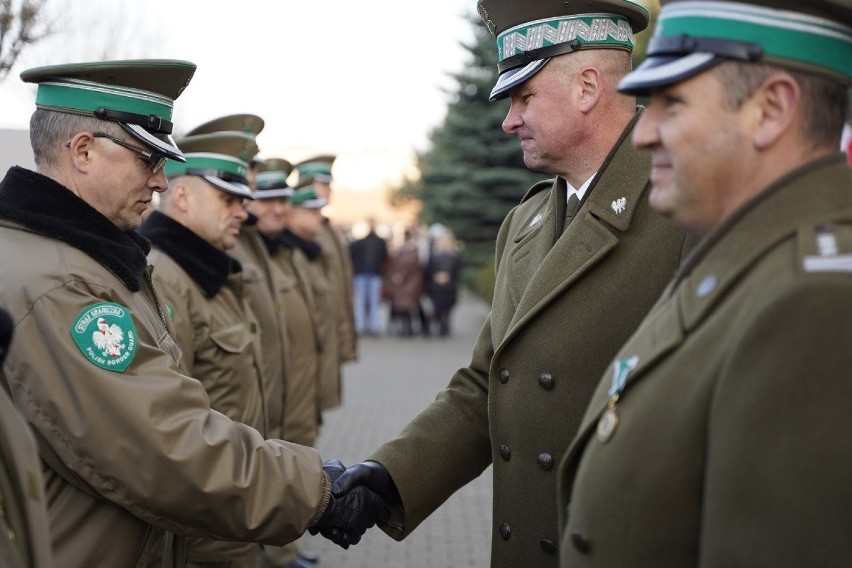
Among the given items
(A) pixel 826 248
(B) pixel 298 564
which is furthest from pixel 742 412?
(B) pixel 298 564

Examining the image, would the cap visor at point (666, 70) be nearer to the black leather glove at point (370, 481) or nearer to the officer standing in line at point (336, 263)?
the black leather glove at point (370, 481)

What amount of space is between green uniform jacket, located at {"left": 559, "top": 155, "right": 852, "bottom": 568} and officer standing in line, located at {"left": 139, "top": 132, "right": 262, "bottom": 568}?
297 centimetres

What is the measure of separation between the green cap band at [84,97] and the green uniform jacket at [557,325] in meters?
1.33

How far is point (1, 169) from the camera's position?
155 inches

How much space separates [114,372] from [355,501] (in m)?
0.90

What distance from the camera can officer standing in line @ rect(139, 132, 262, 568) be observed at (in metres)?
4.71

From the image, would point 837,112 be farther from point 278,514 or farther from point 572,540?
point 278,514

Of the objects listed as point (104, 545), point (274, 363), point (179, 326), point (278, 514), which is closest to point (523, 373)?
point (278, 514)

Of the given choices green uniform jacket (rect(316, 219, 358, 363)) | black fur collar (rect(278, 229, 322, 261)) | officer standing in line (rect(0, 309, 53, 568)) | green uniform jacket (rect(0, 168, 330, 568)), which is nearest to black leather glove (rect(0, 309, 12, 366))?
officer standing in line (rect(0, 309, 53, 568))

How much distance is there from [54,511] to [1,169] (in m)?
1.75

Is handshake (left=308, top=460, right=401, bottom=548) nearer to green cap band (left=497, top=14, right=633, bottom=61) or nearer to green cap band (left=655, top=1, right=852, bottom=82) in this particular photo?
green cap band (left=497, top=14, right=633, bottom=61)

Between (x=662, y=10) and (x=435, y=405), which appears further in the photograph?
(x=435, y=405)

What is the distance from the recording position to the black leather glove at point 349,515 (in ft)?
10.3

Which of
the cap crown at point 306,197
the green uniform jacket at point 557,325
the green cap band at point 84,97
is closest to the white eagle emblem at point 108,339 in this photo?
the green cap band at point 84,97
